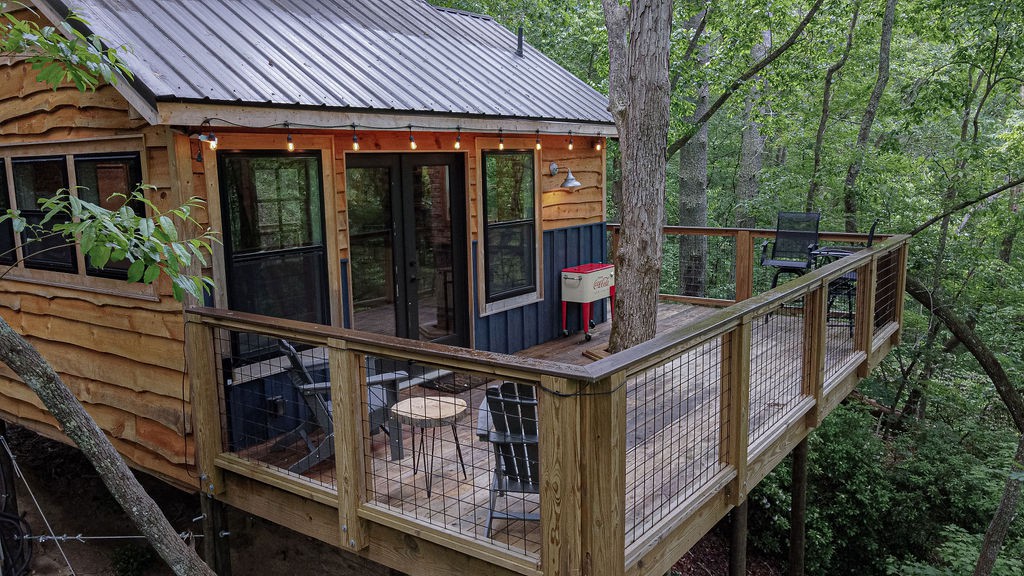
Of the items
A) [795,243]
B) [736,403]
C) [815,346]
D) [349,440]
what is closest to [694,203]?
[795,243]

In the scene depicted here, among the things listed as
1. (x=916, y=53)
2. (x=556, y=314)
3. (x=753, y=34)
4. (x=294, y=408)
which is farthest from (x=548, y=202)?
(x=916, y=53)

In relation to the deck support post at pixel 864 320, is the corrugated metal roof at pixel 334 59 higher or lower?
higher

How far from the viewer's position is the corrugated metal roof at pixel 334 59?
181 inches

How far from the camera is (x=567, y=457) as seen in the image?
303 centimetres

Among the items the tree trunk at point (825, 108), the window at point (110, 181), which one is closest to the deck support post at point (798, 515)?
the window at point (110, 181)

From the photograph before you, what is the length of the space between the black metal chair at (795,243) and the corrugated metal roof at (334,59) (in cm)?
238

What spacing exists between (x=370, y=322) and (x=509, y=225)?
1954 millimetres

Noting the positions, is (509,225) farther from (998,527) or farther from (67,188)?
(998,527)

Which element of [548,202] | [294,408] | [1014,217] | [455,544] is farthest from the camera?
[1014,217]

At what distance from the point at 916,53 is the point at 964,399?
32.0ft

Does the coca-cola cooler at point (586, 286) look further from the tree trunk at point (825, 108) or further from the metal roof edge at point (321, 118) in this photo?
the tree trunk at point (825, 108)

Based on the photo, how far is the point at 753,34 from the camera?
38.3 ft

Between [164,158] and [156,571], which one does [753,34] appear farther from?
[156,571]

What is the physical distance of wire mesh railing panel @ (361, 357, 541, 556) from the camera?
12.1 ft
